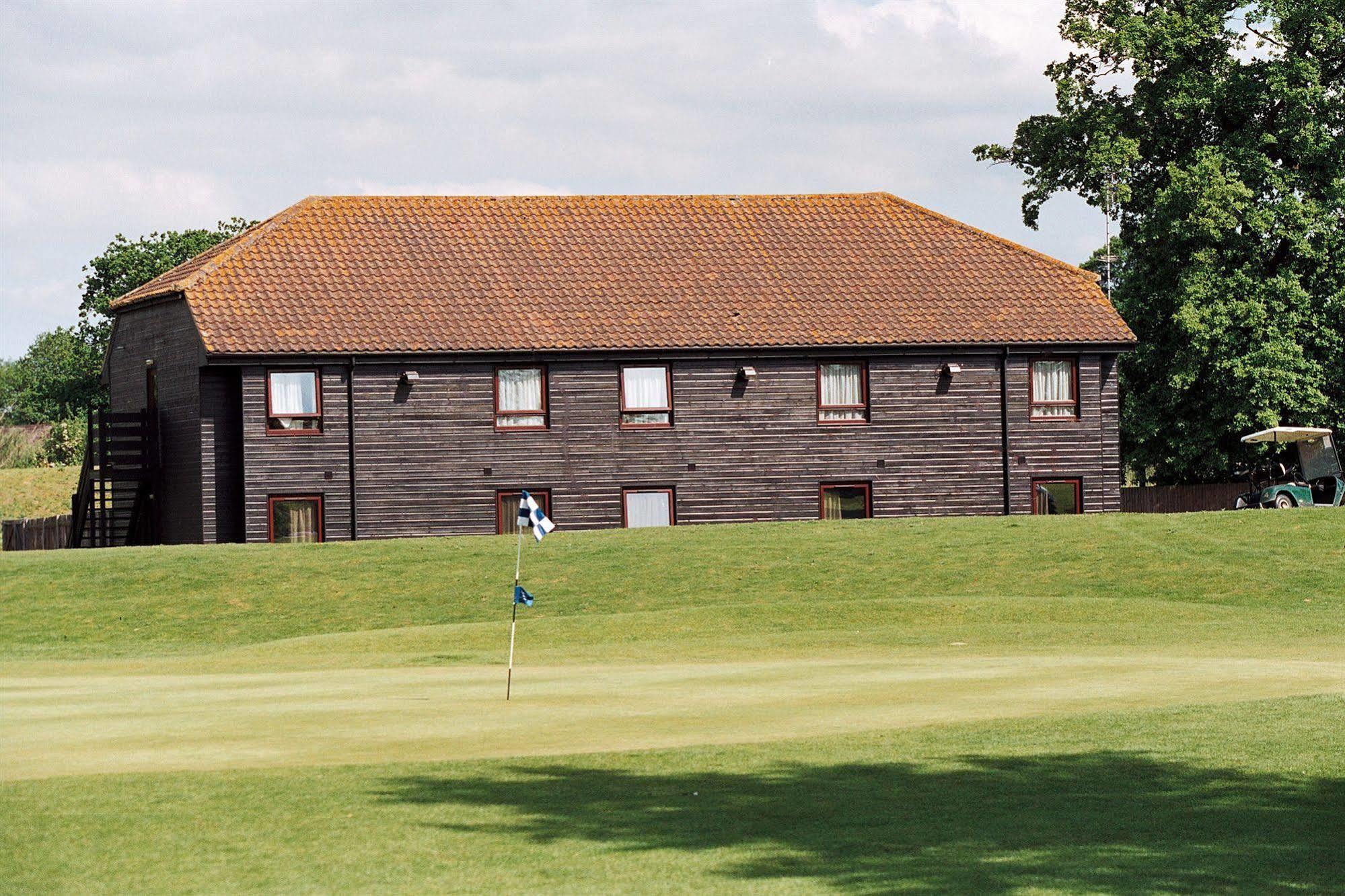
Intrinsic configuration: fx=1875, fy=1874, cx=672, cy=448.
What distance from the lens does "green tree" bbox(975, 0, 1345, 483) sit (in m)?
48.4

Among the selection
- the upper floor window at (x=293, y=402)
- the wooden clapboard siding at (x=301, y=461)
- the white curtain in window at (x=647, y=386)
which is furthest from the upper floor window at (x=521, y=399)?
the upper floor window at (x=293, y=402)

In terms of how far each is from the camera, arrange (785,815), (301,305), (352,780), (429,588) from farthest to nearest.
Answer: (301,305) < (429,588) < (352,780) < (785,815)

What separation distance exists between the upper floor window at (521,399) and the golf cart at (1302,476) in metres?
17.2

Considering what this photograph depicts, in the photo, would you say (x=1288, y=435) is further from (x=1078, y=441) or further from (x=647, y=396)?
(x=647, y=396)

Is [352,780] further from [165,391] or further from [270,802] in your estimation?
[165,391]

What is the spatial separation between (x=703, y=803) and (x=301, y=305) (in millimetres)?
33843

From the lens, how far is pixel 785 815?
35.9 ft

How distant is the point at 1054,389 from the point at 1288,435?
572cm

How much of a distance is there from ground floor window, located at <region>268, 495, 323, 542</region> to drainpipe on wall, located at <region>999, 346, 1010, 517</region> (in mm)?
16695

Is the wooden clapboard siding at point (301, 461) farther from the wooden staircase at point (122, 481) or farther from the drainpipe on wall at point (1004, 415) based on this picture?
the drainpipe on wall at point (1004, 415)

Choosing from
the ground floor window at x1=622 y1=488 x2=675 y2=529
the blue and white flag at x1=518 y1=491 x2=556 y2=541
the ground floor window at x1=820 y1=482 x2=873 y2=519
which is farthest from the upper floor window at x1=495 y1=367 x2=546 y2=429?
the blue and white flag at x1=518 y1=491 x2=556 y2=541

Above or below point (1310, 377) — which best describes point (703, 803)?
below

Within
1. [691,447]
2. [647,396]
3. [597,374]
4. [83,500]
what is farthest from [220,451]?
[691,447]

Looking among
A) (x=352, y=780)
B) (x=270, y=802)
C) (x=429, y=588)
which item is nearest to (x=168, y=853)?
(x=270, y=802)
